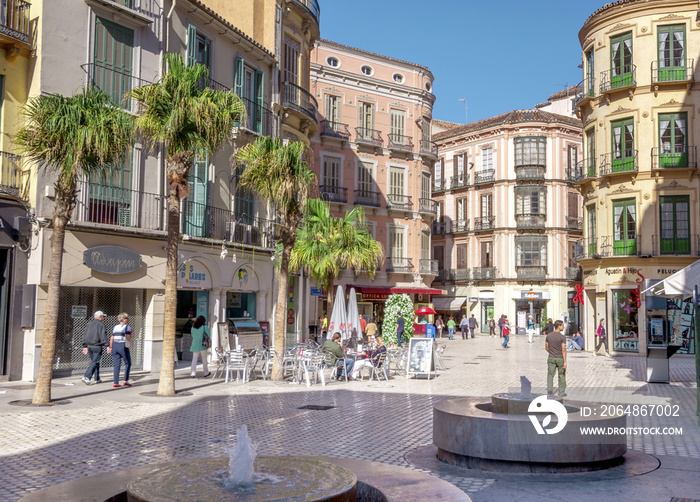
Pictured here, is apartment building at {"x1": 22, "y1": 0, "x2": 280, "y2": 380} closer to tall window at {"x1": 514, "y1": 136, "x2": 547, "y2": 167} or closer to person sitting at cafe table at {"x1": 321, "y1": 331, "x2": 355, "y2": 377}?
person sitting at cafe table at {"x1": 321, "y1": 331, "x2": 355, "y2": 377}

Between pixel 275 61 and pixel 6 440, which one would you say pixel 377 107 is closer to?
pixel 275 61

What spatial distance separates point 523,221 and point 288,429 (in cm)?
4449

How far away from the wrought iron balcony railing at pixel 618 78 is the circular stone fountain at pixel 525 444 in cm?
2805

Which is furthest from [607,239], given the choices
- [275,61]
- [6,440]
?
[6,440]

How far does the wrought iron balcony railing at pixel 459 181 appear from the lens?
56531mm

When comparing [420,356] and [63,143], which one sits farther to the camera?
[420,356]

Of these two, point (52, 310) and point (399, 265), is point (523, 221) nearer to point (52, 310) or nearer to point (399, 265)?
point (399, 265)

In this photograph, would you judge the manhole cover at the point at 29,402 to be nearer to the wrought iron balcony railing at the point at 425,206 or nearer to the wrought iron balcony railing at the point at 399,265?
the wrought iron balcony railing at the point at 399,265

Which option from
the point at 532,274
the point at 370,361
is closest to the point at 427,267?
the point at 532,274

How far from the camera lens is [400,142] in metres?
45.4

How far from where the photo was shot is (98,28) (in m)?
19.3

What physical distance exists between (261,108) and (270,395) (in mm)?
13609

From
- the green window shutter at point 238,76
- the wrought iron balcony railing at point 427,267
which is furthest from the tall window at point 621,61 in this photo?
the green window shutter at point 238,76

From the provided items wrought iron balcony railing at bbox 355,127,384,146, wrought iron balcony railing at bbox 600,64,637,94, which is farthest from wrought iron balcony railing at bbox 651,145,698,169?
wrought iron balcony railing at bbox 355,127,384,146
